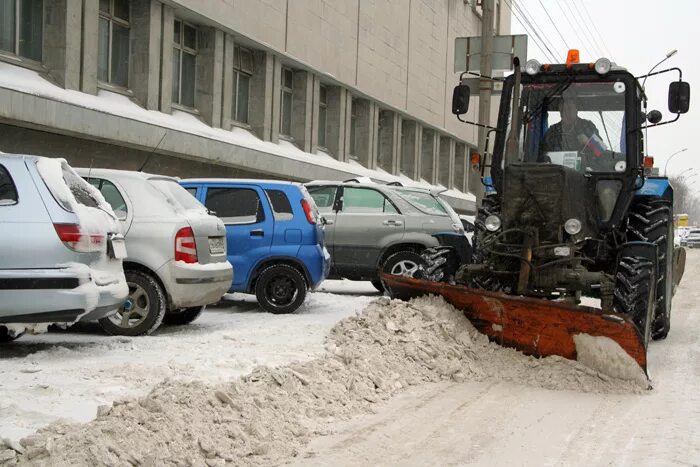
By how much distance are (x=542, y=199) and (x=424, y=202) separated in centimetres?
531

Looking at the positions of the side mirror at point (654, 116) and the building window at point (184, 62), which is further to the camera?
the building window at point (184, 62)

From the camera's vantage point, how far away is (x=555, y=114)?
8734mm

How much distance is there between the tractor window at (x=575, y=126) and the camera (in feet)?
28.0

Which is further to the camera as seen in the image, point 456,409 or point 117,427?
point 456,409

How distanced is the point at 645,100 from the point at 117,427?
697cm

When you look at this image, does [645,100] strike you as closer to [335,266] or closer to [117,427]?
[335,266]

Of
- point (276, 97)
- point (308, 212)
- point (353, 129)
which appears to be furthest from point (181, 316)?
point (353, 129)

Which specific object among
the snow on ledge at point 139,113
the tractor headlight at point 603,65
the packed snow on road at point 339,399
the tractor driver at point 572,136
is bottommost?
the packed snow on road at point 339,399

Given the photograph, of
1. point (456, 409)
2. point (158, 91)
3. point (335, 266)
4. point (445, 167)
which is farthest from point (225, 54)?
point (445, 167)

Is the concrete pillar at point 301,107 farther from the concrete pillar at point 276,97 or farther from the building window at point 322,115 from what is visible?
A: the building window at point 322,115

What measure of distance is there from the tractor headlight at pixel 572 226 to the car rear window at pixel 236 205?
4.20 meters

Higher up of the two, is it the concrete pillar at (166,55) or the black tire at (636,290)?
the concrete pillar at (166,55)

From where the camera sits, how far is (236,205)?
35.0 ft

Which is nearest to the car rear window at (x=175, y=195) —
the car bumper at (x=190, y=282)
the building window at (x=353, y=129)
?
the car bumper at (x=190, y=282)
